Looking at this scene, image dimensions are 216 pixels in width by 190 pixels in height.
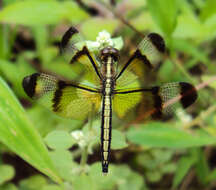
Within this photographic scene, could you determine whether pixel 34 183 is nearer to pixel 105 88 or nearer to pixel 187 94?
pixel 105 88

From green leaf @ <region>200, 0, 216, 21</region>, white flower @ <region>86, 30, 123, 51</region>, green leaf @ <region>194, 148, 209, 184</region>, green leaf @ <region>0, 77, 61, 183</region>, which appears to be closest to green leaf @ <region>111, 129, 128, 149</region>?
green leaf @ <region>0, 77, 61, 183</region>

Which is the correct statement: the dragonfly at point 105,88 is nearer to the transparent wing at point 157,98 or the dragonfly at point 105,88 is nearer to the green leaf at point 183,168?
the transparent wing at point 157,98

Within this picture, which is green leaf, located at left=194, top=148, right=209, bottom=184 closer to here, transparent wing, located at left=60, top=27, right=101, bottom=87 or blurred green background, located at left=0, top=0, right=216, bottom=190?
blurred green background, located at left=0, top=0, right=216, bottom=190

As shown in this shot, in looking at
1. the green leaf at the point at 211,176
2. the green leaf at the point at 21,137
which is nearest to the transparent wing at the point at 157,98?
the green leaf at the point at 21,137

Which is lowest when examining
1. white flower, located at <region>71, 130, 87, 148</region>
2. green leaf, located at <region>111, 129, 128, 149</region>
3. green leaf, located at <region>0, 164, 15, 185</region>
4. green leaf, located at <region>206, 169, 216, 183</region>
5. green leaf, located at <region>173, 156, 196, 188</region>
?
green leaf, located at <region>206, 169, 216, 183</region>

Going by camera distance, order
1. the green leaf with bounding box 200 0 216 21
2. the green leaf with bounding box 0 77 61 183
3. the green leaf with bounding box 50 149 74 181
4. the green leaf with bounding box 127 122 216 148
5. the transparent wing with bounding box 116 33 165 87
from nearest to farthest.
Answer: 1. the green leaf with bounding box 0 77 61 183
2. the transparent wing with bounding box 116 33 165 87
3. the green leaf with bounding box 50 149 74 181
4. the green leaf with bounding box 127 122 216 148
5. the green leaf with bounding box 200 0 216 21

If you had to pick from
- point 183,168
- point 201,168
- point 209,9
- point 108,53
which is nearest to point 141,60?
point 108,53
